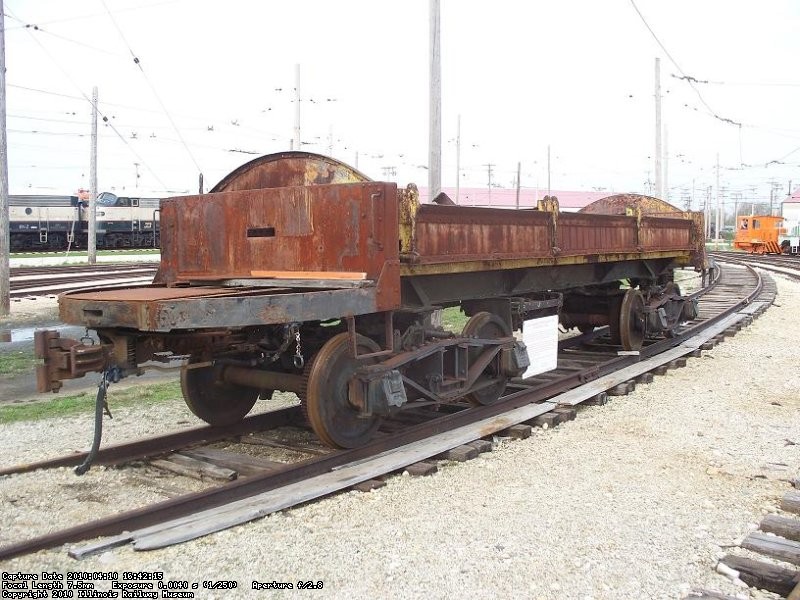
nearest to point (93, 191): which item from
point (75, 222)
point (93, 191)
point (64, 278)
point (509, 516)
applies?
point (93, 191)

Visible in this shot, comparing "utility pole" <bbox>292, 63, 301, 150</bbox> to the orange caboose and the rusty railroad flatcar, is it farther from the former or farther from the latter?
the orange caboose

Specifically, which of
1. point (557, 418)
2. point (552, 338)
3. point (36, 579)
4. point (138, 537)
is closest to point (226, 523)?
point (138, 537)

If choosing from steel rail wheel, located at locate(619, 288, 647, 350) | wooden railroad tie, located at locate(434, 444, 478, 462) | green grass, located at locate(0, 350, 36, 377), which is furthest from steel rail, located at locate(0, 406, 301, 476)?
steel rail wheel, located at locate(619, 288, 647, 350)

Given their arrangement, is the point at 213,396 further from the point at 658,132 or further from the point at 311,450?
the point at 658,132

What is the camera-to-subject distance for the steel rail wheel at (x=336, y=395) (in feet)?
18.4

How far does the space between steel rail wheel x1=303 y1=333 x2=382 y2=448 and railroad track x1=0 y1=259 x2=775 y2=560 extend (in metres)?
0.14

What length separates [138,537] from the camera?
430cm

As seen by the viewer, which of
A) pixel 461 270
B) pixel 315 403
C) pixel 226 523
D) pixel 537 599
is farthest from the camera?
pixel 461 270

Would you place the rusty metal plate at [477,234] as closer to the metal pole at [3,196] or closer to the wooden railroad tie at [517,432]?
the wooden railroad tie at [517,432]

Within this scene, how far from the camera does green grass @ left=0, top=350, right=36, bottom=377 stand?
1048 cm

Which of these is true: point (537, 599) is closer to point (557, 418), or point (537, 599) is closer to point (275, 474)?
point (275, 474)

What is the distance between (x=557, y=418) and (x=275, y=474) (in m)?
3.15

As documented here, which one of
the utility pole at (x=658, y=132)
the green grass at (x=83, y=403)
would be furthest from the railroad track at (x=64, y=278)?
the utility pole at (x=658, y=132)

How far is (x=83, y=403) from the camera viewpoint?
8406 millimetres
